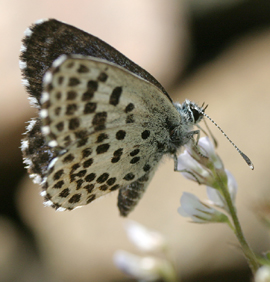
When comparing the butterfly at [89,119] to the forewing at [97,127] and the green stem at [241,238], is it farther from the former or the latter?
the green stem at [241,238]

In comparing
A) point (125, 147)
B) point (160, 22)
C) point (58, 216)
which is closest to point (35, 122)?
point (125, 147)

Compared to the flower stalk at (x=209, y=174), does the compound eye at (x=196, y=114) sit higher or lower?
higher

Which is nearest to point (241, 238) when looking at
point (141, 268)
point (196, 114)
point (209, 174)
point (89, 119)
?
point (209, 174)

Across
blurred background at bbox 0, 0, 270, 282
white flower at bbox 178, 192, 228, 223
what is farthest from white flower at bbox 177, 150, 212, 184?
blurred background at bbox 0, 0, 270, 282

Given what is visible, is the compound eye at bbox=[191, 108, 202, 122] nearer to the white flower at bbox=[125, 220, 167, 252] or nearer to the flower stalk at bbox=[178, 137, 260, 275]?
the flower stalk at bbox=[178, 137, 260, 275]

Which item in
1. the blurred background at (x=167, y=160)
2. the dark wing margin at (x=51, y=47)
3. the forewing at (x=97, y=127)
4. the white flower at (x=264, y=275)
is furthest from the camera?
the blurred background at (x=167, y=160)

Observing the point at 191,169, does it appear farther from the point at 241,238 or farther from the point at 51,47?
the point at 51,47

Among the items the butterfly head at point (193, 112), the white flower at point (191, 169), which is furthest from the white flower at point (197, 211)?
the butterfly head at point (193, 112)
